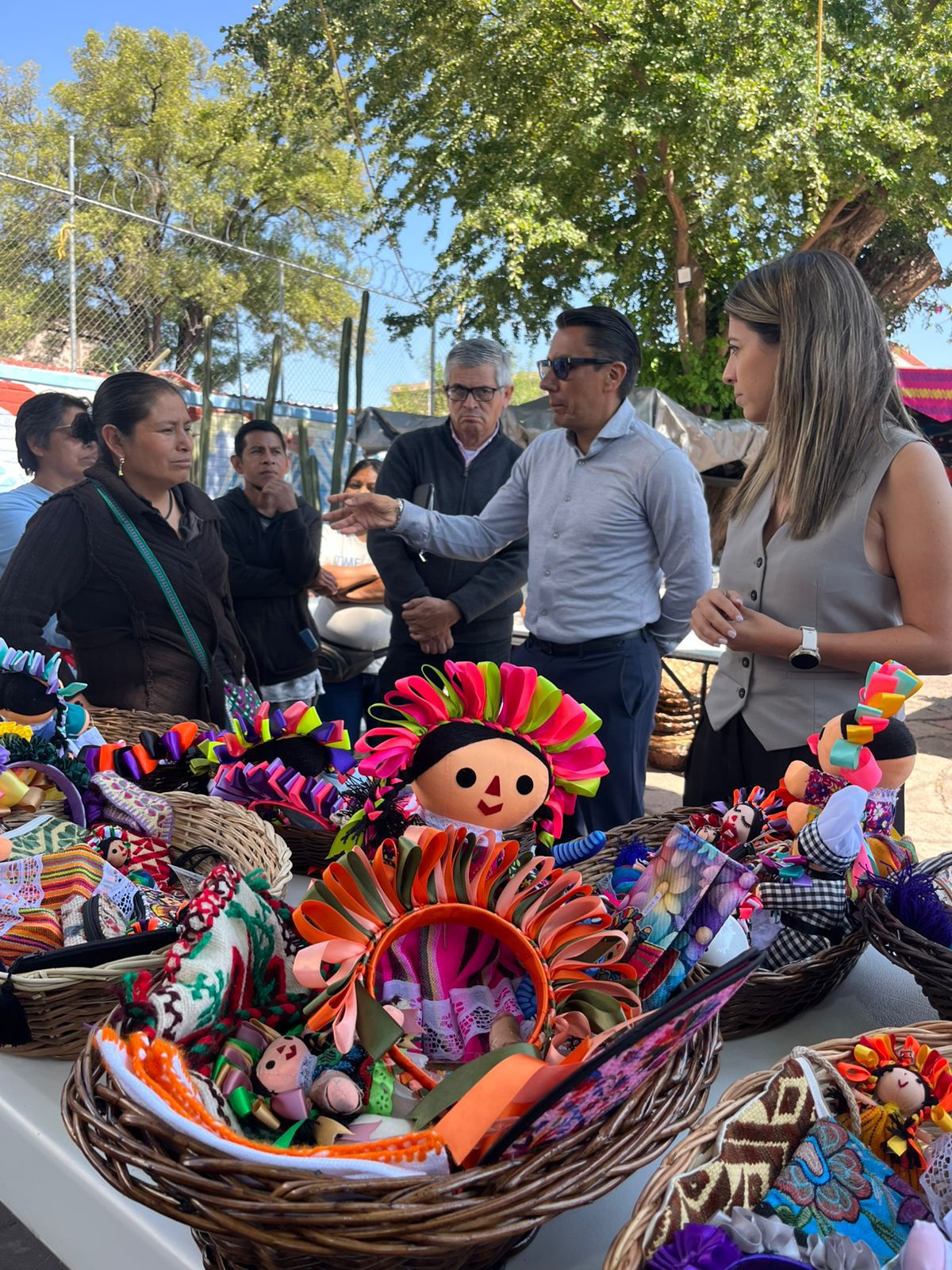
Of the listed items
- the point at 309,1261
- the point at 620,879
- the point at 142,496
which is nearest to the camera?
the point at 309,1261

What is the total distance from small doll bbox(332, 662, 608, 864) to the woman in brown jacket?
102cm

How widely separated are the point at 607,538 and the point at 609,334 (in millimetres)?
455

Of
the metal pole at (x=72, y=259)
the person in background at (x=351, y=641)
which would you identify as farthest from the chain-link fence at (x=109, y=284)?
the person in background at (x=351, y=641)

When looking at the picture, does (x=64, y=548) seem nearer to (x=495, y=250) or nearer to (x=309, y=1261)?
(x=309, y=1261)

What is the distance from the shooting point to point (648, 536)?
2.16 metres

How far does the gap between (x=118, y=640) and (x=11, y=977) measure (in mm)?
1210

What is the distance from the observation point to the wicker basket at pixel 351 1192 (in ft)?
1.84

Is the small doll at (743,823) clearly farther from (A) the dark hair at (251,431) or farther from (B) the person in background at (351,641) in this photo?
(B) the person in background at (351,641)

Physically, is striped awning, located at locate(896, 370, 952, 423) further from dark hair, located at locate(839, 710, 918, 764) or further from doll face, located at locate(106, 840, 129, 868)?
doll face, located at locate(106, 840, 129, 868)

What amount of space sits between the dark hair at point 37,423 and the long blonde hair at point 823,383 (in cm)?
198

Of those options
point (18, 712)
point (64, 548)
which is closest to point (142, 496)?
point (64, 548)

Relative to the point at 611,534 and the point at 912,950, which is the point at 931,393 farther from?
the point at 912,950

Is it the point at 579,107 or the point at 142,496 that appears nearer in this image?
the point at 142,496

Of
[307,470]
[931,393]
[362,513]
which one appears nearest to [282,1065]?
[362,513]
